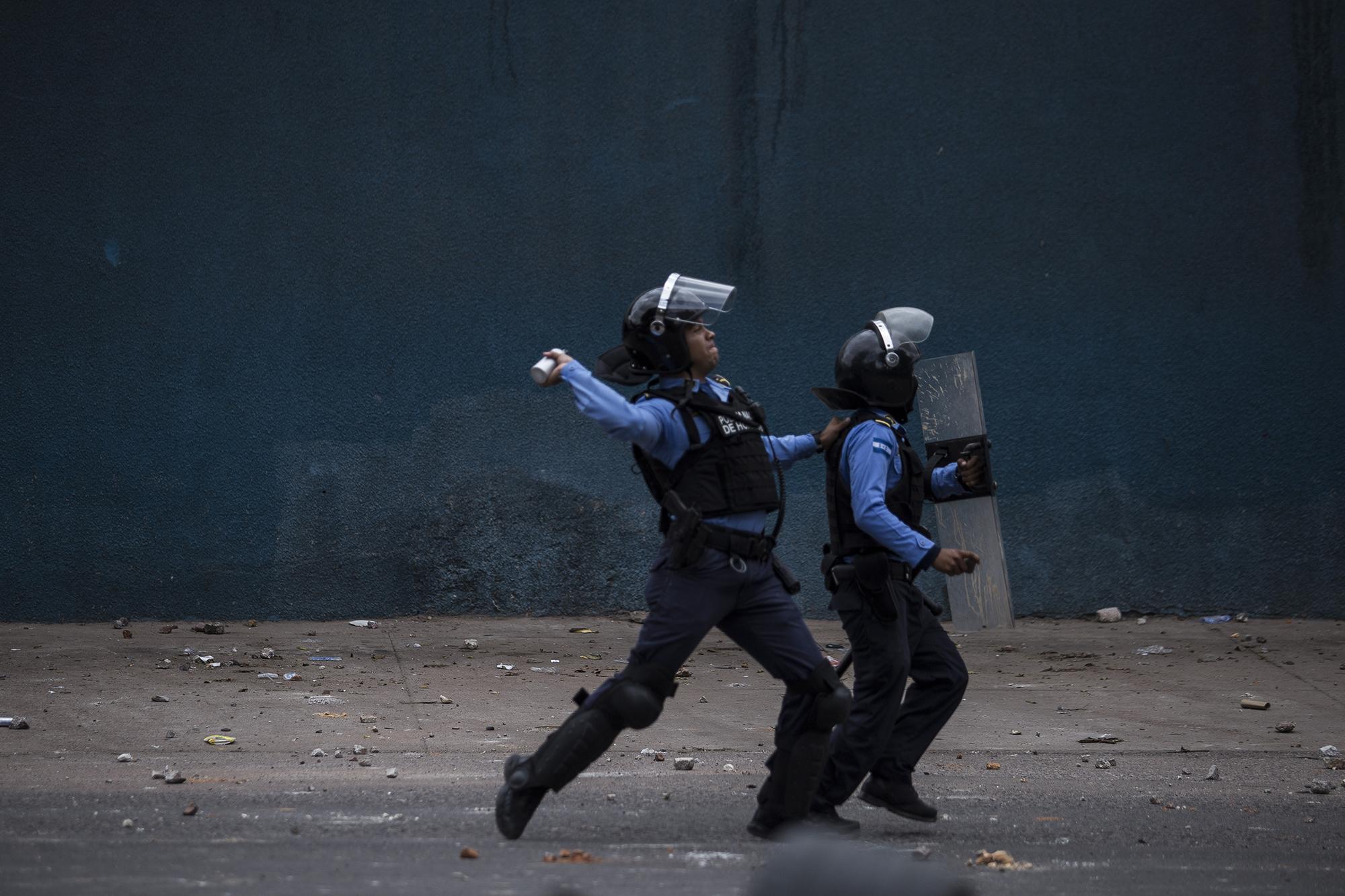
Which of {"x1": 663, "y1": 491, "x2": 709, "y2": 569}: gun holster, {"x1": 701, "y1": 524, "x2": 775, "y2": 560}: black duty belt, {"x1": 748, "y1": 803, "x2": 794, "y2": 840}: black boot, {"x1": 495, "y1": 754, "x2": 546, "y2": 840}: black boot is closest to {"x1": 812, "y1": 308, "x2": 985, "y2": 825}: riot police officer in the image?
{"x1": 748, "y1": 803, "x2": 794, "y2": 840}: black boot

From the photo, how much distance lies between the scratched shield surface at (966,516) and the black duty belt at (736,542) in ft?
4.00

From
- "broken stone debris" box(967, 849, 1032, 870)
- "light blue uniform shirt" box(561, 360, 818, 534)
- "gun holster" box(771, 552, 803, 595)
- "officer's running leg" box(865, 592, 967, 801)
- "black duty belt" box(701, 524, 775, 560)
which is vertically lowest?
"broken stone debris" box(967, 849, 1032, 870)

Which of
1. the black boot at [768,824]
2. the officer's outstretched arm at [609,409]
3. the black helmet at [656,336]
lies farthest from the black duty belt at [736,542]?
the black boot at [768,824]

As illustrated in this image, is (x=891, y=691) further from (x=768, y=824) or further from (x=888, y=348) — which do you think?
(x=888, y=348)

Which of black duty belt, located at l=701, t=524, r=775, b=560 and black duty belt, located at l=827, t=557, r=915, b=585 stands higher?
black duty belt, located at l=701, t=524, r=775, b=560

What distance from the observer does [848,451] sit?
515 cm

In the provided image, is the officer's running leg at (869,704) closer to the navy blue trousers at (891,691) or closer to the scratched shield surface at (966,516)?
the navy blue trousers at (891,691)

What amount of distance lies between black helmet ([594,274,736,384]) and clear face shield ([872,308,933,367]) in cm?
77

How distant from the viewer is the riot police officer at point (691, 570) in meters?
4.55

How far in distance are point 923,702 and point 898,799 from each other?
37 centimetres

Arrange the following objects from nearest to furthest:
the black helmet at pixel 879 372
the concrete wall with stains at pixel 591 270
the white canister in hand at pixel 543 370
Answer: the white canister in hand at pixel 543 370
the black helmet at pixel 879 372
the concrete wall with stains at pixel 591 270

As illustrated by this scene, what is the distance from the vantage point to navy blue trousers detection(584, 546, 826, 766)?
4605mm

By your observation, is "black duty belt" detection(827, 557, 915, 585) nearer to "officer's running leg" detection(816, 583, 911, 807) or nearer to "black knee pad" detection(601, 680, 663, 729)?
"officer's running leg" detection(816, 583, 911, 807)

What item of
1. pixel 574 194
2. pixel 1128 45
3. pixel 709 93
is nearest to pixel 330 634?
pixel 574 194
